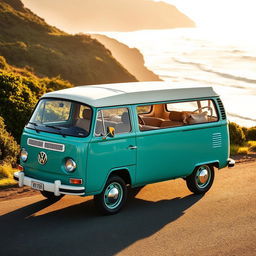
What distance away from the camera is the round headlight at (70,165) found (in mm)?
9438

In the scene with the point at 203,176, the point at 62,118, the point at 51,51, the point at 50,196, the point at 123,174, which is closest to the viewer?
the point at 123,174

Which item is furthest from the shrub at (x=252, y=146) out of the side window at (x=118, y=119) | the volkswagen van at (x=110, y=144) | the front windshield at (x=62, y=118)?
Answer: the front windshield at (x=62, y=118)

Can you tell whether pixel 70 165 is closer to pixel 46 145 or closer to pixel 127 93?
pixel 46 145

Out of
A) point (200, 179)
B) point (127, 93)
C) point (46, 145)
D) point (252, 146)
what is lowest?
point (200, 179)

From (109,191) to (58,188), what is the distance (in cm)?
103

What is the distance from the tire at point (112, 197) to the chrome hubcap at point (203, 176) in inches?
83.4

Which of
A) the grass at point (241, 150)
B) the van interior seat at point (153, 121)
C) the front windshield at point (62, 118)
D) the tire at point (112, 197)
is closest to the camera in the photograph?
the front windshield at point (62, 118)

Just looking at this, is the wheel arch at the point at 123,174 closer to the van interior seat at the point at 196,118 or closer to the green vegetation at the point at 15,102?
the van interior seat at the point at 196,118

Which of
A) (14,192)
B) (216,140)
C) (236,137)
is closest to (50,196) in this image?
(14,192)

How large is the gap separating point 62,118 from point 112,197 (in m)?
1.74

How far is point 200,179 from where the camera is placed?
11.8m

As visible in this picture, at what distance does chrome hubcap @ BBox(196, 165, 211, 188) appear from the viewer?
462 inches

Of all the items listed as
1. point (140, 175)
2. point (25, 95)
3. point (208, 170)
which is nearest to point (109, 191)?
point (140, 175)

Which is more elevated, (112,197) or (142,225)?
(112,197)
